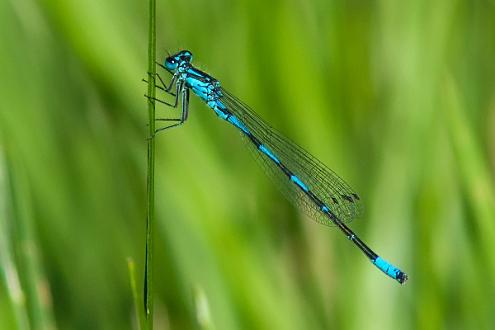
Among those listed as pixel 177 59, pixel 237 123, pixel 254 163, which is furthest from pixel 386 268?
pixel 177 59

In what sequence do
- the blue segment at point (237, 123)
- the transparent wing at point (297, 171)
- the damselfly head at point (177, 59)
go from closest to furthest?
the damselfly head at point (177, 59) → the transparent wing at point (297, 171) → the blue segment at point (237, 123)

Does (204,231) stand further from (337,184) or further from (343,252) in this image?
(337,184)

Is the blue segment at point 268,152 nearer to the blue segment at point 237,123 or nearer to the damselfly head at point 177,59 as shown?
the blue segment at point 237,123

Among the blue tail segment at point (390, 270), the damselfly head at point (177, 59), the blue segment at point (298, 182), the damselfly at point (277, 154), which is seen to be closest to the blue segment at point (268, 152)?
the damselfly at point (277, 154)

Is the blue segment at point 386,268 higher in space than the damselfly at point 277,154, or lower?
lower

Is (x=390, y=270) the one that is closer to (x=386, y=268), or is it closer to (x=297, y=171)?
(x=386, y=268)

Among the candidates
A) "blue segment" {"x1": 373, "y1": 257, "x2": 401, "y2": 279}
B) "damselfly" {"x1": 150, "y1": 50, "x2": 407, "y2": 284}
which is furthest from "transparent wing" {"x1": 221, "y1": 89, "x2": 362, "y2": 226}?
"blue segment" {"x1": 373, "y1": 257, "x2": 401, "y2": 279}

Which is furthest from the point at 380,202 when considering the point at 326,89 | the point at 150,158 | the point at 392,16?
the point at 150,158

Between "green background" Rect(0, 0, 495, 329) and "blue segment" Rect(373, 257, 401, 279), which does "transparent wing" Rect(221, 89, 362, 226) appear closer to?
"green background" Rect(0, 0, 495, 329)

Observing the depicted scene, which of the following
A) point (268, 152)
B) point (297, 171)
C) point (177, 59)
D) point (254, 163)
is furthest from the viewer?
point (297, 171)
